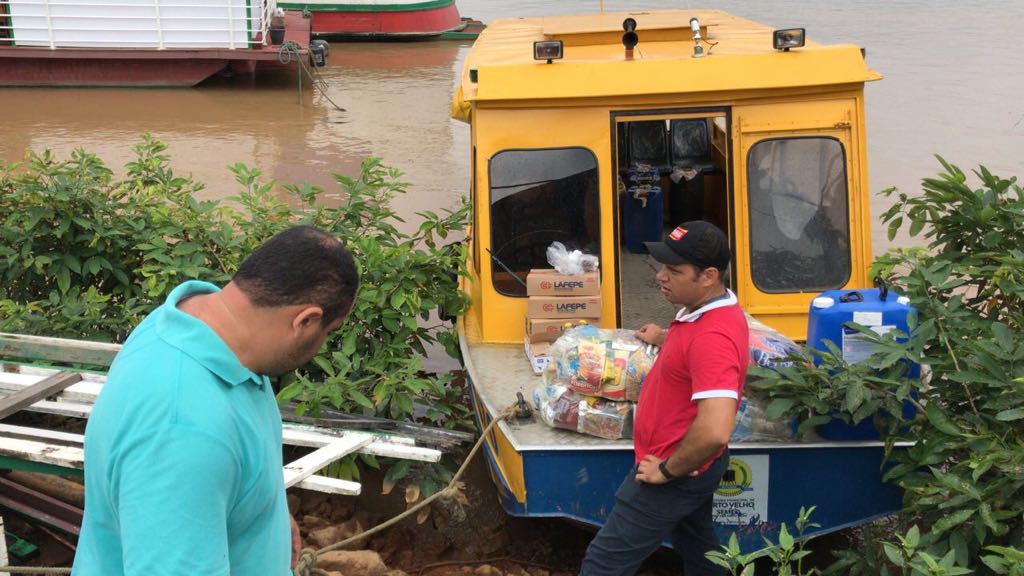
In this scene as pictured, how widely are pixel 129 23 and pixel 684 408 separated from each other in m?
18.0

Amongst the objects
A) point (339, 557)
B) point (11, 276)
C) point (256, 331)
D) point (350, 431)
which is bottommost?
point (339, 557)

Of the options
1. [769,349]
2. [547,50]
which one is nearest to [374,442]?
[769,349]

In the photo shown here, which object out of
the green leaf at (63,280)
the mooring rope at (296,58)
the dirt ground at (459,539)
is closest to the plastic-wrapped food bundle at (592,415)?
the dirt ground at (459,539)

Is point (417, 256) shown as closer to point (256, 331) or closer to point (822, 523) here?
point (822, 523)

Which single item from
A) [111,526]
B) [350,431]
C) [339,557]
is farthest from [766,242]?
[111,526]

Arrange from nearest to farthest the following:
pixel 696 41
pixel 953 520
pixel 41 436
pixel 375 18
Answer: pixel 953 520 < pixel 41 436 < pixel 696 41 < pixel 375 18

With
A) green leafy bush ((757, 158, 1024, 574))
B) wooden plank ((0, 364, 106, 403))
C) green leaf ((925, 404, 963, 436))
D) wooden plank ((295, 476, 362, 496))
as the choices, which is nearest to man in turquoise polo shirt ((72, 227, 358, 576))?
wooden plank ((295, 476, 362, 496))

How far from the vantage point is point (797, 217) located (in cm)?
548

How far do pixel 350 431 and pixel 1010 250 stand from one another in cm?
305

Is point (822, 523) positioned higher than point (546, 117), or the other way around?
point (546, 117)

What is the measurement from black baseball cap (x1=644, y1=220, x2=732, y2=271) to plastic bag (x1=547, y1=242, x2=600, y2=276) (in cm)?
163

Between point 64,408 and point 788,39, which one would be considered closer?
point 64,408

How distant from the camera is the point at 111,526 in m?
1.90

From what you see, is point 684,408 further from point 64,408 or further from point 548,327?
point 64,408
